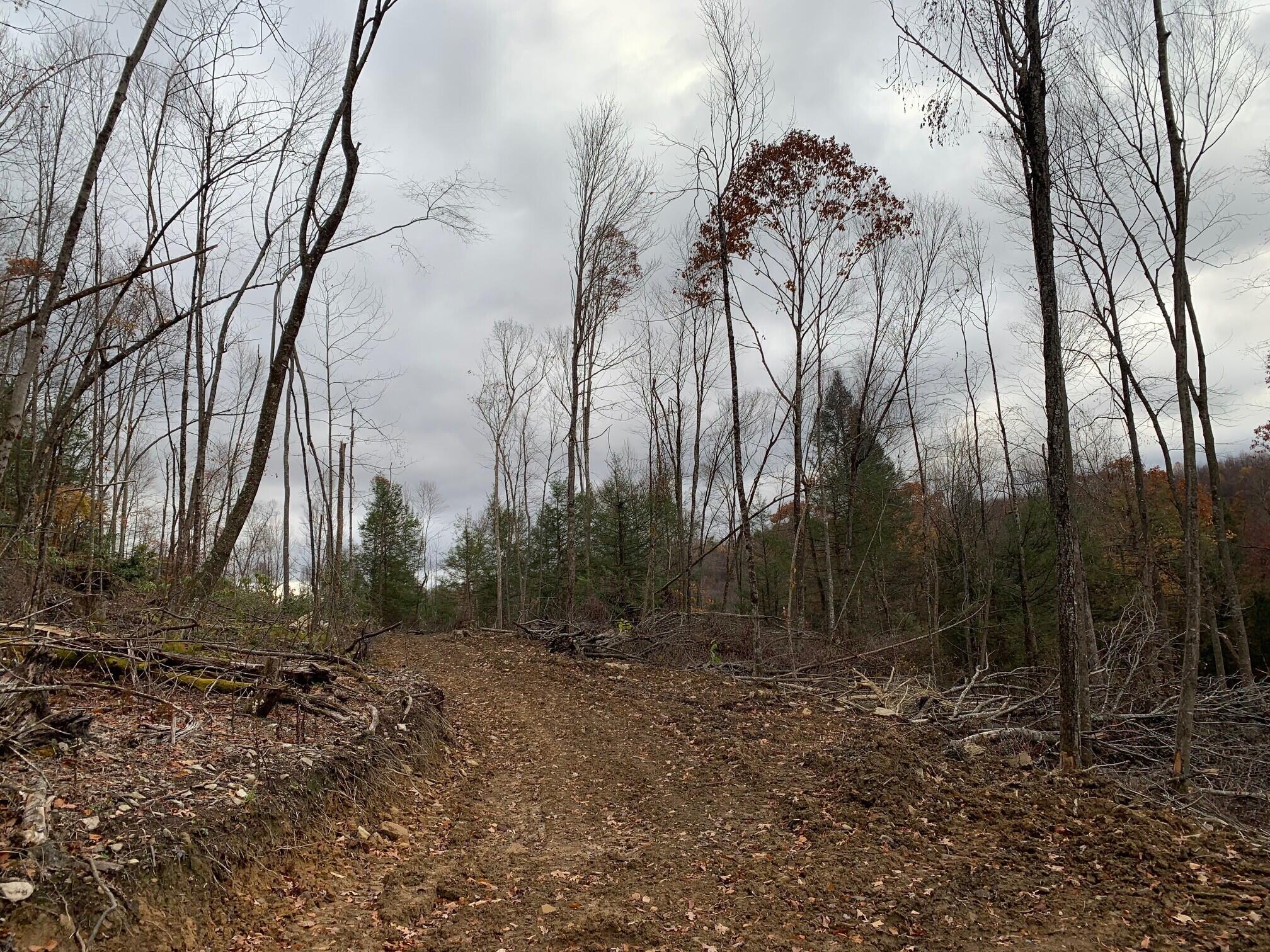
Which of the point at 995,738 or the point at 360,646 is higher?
the point at 360,646

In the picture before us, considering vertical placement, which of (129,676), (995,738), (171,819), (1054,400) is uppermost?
(1054,400)

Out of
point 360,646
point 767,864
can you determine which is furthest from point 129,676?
point 360,646

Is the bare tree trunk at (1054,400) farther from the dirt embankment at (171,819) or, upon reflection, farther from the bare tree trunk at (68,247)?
the bare tree trunk at (68,247)

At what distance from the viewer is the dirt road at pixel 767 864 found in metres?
3.76

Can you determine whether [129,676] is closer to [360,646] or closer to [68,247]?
[68,247]

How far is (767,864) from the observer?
4.80m

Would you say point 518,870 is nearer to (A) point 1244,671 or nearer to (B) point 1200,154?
(A) point 1244,671

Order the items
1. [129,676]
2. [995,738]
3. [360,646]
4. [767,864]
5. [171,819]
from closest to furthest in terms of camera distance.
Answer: [171,819] → [767,864] → [129,676] → [995,738] → [360,646]

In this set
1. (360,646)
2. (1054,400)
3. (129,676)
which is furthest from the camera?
(360,646)

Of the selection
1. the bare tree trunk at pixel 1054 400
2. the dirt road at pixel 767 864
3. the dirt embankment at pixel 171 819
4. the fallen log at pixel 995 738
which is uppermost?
the bare tree trunk at pixel 1054 400

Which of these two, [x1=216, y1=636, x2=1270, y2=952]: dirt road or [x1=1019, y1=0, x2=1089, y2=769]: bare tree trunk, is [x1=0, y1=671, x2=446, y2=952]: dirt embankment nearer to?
[x1=216, y1=636, x2=1270, y2=952]: dirt road

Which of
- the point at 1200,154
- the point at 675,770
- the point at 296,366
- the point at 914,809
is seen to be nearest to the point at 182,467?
the point at 296,366

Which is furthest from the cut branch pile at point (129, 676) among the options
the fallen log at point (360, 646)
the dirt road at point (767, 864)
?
the fallen log at point (360, 646)

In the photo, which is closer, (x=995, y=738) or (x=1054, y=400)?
(x=1054, y=400)
